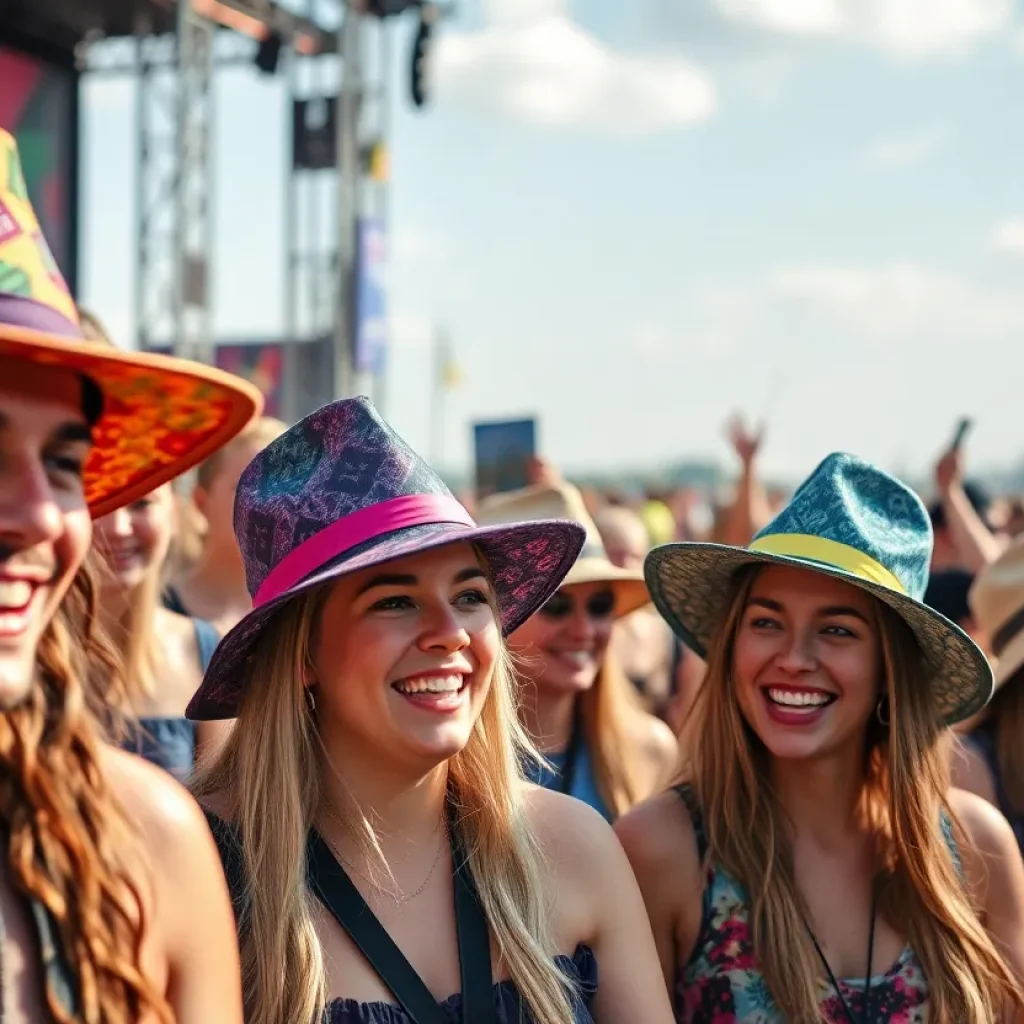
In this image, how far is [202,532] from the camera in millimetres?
5500

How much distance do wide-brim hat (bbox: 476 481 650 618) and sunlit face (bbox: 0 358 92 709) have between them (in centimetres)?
286

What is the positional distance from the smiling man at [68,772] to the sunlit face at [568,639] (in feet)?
8.22

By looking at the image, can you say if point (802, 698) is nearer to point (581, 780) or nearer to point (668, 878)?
point (668, 878)

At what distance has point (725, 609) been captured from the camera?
3232 mm

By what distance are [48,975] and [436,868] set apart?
3.46ft

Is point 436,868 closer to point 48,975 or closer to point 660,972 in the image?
point 660,972

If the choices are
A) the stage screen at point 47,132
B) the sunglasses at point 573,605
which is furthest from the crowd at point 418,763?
the stage screen at point 47,132

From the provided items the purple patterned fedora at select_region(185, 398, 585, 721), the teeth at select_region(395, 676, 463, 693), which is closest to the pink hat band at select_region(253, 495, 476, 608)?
the purple patterned fedora at select_region(185, 398, 585, 721)

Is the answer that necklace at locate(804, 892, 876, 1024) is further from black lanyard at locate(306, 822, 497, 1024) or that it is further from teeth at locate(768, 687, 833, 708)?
black lanyard at locate(306, 822, 497, 1024)

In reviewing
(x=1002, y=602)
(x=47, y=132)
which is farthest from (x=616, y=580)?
(x=47, y=132)

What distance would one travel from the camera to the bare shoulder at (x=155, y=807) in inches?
→ 69.6

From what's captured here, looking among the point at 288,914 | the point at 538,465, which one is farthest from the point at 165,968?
the point at 538,465

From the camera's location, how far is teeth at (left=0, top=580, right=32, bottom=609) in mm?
1533

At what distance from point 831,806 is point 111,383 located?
6.62 feet
